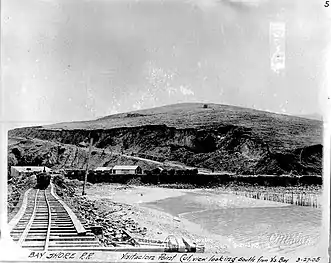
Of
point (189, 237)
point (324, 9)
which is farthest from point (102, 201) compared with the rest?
point (324, 9)

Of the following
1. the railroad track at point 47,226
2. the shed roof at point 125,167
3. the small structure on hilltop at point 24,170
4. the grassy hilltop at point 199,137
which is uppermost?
the grassy hilltop at point 199,137

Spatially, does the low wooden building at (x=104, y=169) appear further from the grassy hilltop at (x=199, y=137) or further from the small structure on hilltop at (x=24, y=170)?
the small structure on hilltop at (x=24, y=170)

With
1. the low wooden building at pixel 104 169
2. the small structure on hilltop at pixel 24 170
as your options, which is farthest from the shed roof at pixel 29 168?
the low wooden building at pixel 104 169

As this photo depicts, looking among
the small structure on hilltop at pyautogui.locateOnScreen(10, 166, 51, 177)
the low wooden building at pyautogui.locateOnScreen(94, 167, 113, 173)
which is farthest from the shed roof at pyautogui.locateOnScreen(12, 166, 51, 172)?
the low wooden building at pyautogui.locateOnScreen(94, 167, 113, 173)

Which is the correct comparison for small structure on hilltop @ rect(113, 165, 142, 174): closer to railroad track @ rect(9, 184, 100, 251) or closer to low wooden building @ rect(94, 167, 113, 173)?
low wooden building @ rect(94, 167, 113, 173)

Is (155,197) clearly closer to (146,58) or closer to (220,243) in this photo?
(220,243)

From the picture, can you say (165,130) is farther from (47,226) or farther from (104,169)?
(47,226)

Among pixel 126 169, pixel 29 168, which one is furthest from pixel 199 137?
pixel 29 168
